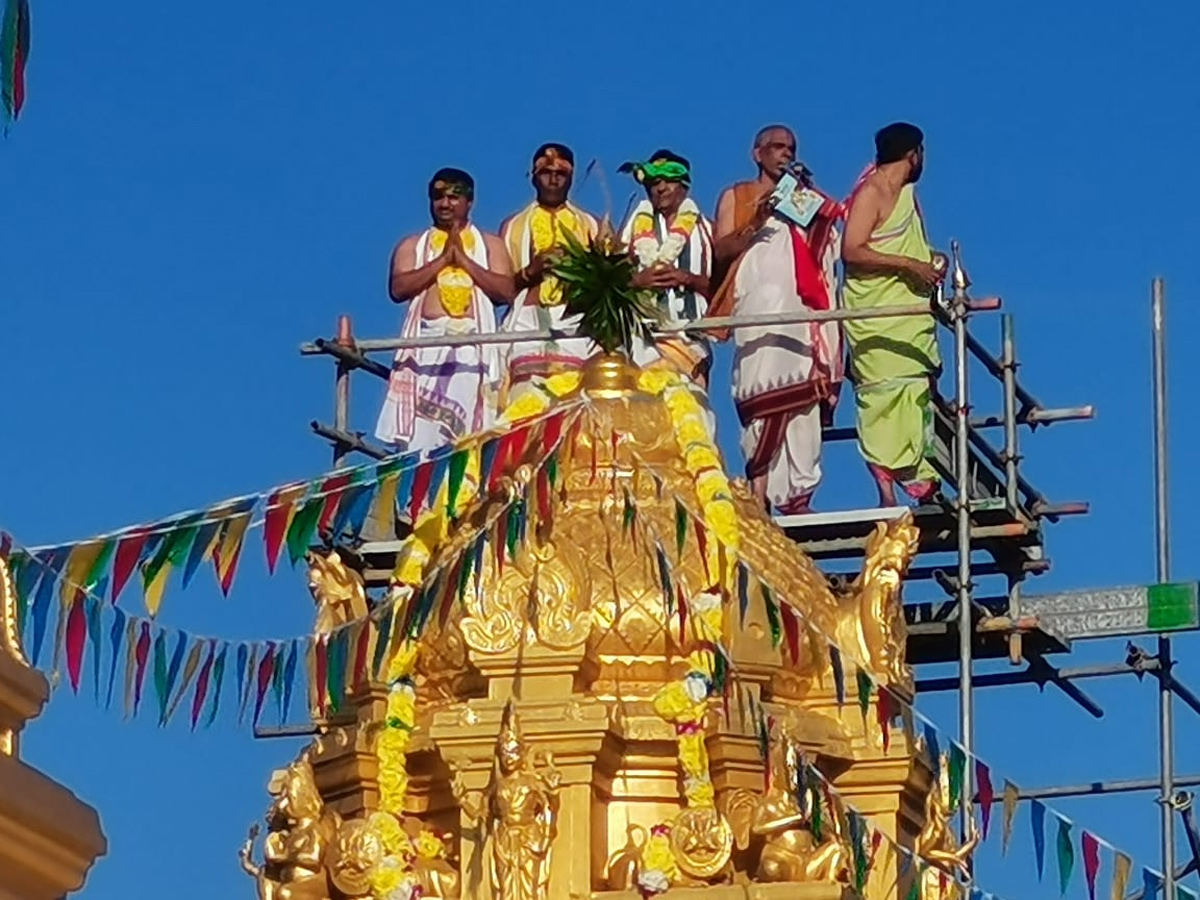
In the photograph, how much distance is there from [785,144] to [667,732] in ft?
11.9

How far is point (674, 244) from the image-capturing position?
71.3ft

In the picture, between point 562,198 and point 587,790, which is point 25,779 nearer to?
point 587,790

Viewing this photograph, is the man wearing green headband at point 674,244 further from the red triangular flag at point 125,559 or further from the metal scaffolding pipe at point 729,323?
the red triangular flag at point 125,559

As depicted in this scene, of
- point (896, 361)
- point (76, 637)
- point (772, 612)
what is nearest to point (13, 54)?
point (76, 637)

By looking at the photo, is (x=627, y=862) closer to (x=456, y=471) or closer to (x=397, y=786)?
(x=397, y=786)

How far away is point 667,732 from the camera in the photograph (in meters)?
19.9

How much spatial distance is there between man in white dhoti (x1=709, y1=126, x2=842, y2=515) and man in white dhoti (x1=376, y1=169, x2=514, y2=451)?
1327mm

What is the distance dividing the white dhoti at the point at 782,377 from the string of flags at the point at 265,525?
1.84m

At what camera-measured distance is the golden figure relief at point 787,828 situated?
19.4 metres

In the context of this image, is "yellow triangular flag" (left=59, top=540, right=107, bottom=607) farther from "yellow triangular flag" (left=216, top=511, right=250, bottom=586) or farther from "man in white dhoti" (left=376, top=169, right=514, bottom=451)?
"man in white dhoti" (left=376, top=169, right=514, bottom=451)

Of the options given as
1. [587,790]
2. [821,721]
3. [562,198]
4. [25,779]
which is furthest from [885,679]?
[25,779]

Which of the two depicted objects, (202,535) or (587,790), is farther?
(587,790)

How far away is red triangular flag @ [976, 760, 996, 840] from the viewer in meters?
19.9

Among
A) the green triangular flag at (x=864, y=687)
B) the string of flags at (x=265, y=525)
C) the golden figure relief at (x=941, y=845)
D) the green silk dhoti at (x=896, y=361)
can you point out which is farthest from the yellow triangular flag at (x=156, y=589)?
the green silk dhoti at (x=896, y=361)
